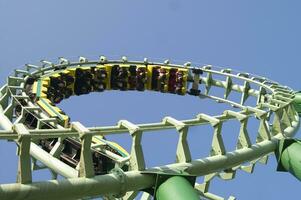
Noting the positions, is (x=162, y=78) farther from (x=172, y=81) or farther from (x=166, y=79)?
(x=172, y=81)

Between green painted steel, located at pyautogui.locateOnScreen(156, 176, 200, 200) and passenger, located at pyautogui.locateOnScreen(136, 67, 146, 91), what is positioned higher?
green painted steel, located at pyautogui.locateOnScreen(156, 176, 200, 200)

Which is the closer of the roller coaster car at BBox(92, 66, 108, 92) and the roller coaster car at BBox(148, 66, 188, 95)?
the roller coaster car at BBox(92, 66, 108, 92)

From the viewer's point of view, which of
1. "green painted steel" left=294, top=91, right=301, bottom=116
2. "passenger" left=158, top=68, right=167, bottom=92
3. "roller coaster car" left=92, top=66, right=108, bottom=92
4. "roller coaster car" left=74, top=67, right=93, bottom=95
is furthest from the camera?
"passenger" left=158, top=68, right=167, bottom=92

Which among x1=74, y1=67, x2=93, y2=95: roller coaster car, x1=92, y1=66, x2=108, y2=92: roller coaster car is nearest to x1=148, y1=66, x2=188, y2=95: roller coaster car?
x1=92, y1=66, x2=108, y2=92: roller coaster car

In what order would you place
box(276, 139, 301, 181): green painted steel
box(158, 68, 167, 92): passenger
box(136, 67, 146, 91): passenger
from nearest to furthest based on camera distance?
box(276, 139, 301, 181): green painted steel, box(136, 67, 146, 91): passenger, box(158, 68, 167, 92): passenger

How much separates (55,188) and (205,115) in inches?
193

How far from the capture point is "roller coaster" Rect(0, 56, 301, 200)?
25.5 ft

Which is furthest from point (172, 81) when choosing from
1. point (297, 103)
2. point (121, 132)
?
point (121, 132)

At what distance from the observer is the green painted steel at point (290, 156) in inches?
472

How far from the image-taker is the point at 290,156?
489 inches

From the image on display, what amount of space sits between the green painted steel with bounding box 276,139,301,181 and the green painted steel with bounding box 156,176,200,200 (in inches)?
177

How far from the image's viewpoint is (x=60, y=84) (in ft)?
77.9

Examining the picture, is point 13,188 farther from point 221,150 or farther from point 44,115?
point 44,115

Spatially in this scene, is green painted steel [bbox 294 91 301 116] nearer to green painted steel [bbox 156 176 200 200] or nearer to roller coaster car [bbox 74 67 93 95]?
roller coaster car [bbox 74 67 93 95]
